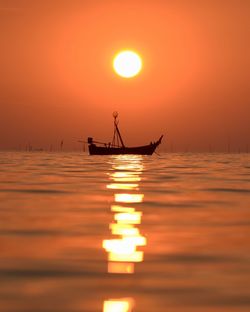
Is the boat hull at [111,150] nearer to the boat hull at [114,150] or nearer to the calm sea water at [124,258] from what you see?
the boat hull at [114,150]

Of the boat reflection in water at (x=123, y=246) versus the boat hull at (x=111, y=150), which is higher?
the boat reflection in water at (x=123, y=246)

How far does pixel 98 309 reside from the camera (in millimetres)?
7242

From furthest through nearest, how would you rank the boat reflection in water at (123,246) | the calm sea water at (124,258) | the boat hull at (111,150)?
the boat hull at (111,150) → the calm sea water at (124,258) → the boat reflection in water at (123,246)

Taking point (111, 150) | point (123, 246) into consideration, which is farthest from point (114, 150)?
point (123, 246)

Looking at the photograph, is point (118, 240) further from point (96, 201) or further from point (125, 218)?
point (96, 201)

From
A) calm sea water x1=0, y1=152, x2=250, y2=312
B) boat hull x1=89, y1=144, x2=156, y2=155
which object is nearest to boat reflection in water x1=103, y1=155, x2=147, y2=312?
calm sea water x1=0, y1=152, x2=250, y2=312

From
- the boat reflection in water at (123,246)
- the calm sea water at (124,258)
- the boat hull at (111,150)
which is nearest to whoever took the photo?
the boat reflection in water at (123,246)

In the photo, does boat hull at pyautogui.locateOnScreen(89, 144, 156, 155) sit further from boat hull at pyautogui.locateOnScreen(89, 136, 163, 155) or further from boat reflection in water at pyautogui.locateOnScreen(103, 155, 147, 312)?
boat reflection in water at pyautogui.locateOnScreen(103, 155, 147, 312)

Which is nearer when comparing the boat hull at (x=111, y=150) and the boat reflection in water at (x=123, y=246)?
the boat reflection in water at (x=123, y=246)

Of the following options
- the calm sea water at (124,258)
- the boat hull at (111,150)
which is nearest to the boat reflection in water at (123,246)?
the calm sea water at (124,258)

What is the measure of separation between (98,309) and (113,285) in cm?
123

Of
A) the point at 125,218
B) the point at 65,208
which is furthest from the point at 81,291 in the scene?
the point at 65,208

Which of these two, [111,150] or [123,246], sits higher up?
[123,246]

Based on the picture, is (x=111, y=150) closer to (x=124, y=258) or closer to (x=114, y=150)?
(x=114, y=150)
